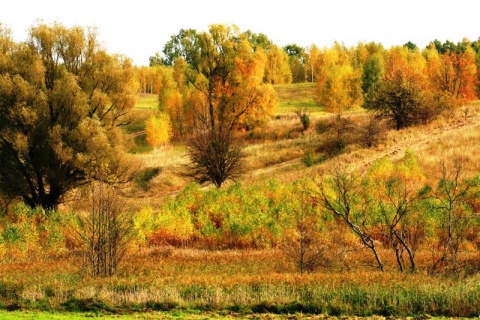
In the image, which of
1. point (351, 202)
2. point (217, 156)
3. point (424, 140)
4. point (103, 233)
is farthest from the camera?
point (424, 140)

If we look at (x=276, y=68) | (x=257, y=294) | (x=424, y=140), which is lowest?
(x=257, y=294)

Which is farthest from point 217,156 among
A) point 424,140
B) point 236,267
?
point 236,267

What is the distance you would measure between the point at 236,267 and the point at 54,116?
67.1ft

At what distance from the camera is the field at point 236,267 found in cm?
1530

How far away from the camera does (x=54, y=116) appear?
35438mm

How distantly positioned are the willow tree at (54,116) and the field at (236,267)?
3132 millimetres

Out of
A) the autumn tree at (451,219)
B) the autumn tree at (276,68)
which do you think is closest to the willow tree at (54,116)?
the autumn tree at (451,219)

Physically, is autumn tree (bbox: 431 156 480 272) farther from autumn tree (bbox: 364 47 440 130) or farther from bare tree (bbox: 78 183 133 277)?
autumn tree (bbox: 364 47 440 130)

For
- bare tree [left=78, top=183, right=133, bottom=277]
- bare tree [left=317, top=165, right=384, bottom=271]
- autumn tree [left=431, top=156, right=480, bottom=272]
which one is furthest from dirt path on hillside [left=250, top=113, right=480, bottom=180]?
bare tree [left=78, top=183, right=133, bottom=277]

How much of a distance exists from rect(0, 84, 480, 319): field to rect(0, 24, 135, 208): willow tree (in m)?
3.13

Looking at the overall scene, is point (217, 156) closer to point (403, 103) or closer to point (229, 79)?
point (403, 103)

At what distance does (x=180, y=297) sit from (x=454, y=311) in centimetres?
813

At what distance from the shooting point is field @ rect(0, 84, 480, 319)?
15297 mm

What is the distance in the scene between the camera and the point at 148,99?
365 feet
